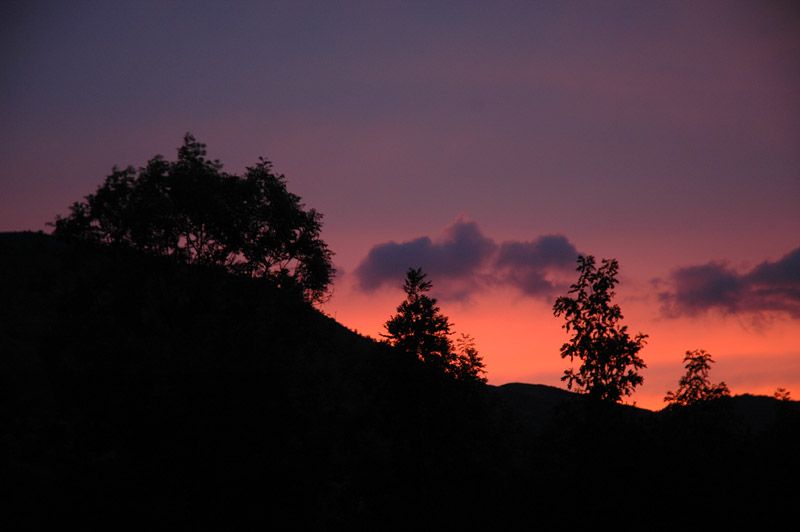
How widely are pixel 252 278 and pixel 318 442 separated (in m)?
18.1

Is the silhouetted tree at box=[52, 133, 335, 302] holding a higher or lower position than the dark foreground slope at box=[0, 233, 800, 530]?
higher

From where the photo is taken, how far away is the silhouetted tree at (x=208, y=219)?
36250 mm

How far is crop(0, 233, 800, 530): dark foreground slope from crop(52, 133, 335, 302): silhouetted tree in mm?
1673

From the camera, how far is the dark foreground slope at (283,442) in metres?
21.5

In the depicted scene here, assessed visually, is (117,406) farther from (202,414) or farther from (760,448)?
(760,448)

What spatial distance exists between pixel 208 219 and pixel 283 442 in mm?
20429

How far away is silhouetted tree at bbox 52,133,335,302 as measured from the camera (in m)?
36.2

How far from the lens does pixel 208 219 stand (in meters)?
38.2

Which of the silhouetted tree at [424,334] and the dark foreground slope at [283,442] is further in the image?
the silhouetted tree at [424,334]

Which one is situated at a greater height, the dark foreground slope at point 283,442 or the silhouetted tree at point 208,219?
the silhouetted tree at point 208,219

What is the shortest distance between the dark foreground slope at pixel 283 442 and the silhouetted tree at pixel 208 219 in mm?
1673

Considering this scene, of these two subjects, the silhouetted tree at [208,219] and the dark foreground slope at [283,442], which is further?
the silhouetted tree at [208,219]

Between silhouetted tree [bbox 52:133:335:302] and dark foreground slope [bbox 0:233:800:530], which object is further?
silhouetted tree [bbox 52:133:335:302]

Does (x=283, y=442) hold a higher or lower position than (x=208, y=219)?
lower
